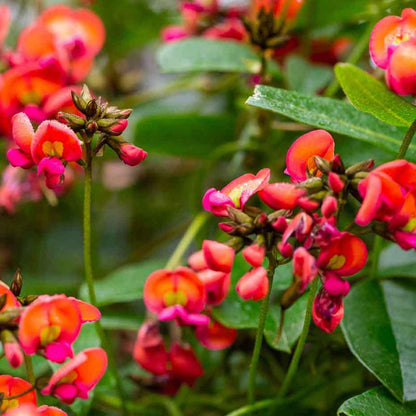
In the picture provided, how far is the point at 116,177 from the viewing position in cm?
155

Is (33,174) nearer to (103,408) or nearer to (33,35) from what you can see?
(33,35)

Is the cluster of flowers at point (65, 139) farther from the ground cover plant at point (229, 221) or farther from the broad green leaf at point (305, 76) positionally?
the broad green leaf at point (305, 76)

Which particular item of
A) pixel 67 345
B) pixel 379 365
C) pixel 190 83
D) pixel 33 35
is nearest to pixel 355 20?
pixel 190 83

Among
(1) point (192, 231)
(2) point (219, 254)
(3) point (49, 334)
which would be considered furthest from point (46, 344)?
(1) point (192, 231)

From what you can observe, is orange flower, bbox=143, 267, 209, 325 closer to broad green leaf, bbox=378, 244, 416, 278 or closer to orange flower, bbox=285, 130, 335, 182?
orange flower, bbox=285, 130, 335, 182

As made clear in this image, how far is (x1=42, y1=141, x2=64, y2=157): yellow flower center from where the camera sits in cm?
49

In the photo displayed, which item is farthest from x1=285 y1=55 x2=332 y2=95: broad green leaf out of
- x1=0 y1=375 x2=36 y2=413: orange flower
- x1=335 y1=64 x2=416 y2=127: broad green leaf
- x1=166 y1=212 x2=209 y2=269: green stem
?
x1=0 y1=375 x2=36 y2=413: orange flower

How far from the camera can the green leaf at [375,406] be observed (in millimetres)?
453

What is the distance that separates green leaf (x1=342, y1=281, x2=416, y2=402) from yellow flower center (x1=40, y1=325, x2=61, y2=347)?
0.25 metres

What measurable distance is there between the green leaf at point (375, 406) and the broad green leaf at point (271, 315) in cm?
9

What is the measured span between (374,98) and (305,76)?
0.37 meters

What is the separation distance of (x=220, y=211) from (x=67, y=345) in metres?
0.14

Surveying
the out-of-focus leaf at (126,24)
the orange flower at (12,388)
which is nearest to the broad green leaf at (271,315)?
the orange flower at (12,388)

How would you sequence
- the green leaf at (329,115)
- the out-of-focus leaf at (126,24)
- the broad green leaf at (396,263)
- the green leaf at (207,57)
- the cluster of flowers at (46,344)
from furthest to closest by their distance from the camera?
the out-of-focus leaf at (126,24) → the green leaf at (207,57) → the broad green leaf at (396,263) → the green leaf at (329,115) → the cluster of flowers at (46,344)
